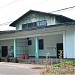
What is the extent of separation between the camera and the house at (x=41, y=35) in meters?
26.7

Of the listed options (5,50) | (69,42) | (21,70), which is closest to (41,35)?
(69,42)

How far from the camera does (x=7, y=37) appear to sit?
3572 centimetres

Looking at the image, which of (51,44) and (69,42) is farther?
(51,44)

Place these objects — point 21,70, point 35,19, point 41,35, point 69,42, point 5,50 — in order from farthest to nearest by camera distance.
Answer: point 5,50 → point 35,19 → point 41,35 → point 69,42 → point 21,70

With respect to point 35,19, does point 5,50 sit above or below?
below

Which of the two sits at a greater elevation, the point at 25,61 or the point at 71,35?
the point at 71,35

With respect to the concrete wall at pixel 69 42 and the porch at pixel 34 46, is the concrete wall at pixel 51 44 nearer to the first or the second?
the porch at pixel 34 46

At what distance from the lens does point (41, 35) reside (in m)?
29.9

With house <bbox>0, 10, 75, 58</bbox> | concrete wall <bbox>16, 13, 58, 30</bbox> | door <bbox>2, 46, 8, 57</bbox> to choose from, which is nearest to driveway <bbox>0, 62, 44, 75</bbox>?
house <bbox>0, 10, 75, 58</bbox>

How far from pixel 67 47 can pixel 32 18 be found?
24.7ft

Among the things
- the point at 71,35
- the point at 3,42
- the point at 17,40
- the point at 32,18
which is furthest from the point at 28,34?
the point at 3,42

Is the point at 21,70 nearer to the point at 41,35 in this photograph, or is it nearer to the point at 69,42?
the point at 69,42

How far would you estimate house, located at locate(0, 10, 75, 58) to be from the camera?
87.7 feet

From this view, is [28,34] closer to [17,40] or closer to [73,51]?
[17,40]
